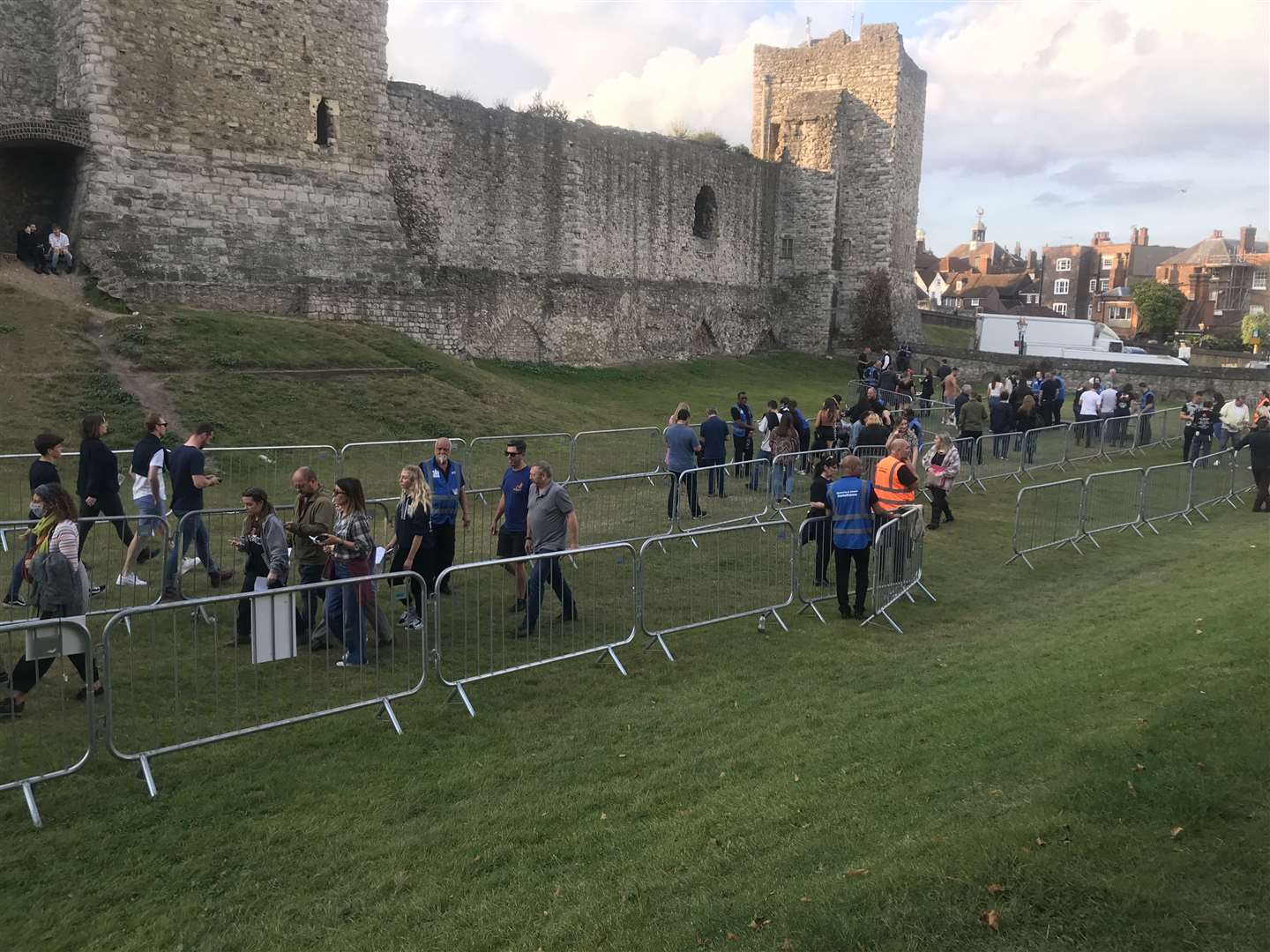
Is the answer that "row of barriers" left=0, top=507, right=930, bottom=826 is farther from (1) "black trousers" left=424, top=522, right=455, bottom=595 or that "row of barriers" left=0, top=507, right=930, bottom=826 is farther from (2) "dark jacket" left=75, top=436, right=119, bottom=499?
(2) "dark jacket" left=75, top=436, right=119, bottom=499

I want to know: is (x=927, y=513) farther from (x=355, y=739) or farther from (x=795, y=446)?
(x=355, y=739)

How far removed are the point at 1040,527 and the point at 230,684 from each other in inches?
384

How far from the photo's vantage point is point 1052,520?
12.5 m

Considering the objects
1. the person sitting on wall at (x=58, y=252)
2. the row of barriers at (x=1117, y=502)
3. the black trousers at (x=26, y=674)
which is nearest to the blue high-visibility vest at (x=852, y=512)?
the row of barriers at (x=1117, y=502)

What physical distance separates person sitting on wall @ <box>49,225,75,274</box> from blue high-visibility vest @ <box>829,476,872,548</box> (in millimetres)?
16076

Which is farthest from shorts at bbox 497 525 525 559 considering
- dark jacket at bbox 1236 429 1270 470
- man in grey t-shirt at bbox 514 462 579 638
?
Answer: dark jacket at bbox 1236 429 1270 470

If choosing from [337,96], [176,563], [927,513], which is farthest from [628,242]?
[176,563]

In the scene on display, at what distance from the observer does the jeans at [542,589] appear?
773 centimetres

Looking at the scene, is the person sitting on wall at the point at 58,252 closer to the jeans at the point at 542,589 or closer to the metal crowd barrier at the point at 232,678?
the metal crowd barrier at the point at 232,678

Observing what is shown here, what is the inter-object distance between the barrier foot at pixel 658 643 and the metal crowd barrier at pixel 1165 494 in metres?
8.90

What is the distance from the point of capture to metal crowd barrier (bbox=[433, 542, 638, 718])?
23.5 ft

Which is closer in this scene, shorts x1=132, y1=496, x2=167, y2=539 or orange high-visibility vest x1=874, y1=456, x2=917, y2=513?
shorts x1=132, y1=496, x2=167, y2=539

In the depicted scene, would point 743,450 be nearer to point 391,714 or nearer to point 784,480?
point 784,480

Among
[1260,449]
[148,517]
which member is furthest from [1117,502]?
[148,517]
